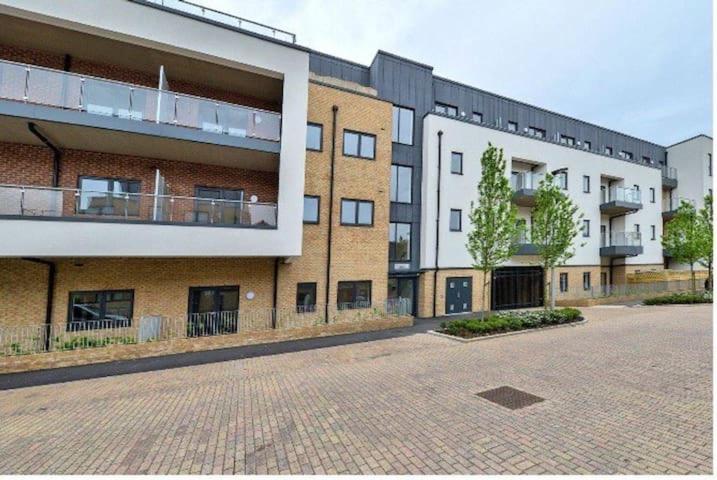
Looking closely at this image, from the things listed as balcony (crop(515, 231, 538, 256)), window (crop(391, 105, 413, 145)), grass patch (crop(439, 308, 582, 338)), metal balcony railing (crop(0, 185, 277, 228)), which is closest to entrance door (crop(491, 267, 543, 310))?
balcony (crop(515, 231, 538, 256))

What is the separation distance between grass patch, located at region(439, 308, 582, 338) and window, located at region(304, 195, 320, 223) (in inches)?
246

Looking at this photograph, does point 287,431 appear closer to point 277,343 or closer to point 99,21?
point 277,343

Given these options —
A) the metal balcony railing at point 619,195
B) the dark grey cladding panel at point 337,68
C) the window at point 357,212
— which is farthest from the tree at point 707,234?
the dark grey cladding panel at point 337,68

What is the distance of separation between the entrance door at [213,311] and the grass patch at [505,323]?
7.22 m

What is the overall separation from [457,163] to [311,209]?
8325 mm

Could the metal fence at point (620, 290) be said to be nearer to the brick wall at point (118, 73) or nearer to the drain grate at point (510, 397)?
the drain grate at point (510, 397)

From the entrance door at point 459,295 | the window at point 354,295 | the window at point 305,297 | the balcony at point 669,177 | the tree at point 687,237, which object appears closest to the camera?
the window at point 305,297

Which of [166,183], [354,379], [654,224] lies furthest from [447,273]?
[654,224]

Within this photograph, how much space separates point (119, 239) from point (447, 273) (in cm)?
1337

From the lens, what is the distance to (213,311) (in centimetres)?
1221

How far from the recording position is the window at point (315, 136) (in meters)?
13.9

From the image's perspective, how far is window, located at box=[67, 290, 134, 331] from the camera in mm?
10365

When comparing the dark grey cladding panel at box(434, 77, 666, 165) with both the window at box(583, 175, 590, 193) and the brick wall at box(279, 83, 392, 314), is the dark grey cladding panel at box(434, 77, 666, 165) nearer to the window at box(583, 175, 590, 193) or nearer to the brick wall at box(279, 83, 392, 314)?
the window at box(583, 175, 590, 193)

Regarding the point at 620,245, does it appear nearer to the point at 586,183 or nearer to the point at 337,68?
the point at 586,183
